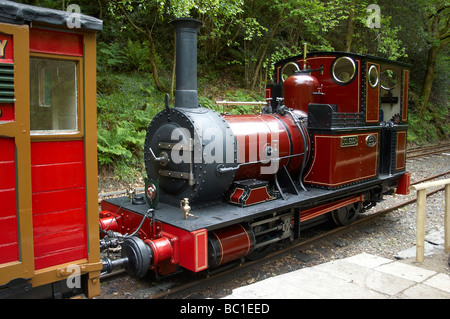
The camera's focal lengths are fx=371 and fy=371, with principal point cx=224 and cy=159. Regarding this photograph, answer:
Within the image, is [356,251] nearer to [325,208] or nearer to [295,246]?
[325,208]

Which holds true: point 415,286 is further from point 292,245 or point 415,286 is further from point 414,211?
point 414,211

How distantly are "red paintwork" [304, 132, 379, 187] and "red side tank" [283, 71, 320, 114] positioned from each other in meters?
0.72

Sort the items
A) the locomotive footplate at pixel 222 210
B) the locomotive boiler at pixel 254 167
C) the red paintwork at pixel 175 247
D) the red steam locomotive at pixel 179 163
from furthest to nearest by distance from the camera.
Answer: the locomotive boiler at pixel 254 167
the locomotive footplate at pixel 222 210
the red paintwork at pixel 175 247
the red steam locomotive at pixel 179 163

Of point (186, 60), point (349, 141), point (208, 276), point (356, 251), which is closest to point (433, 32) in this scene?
point (349, 141)

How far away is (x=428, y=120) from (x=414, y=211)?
47.1 ft

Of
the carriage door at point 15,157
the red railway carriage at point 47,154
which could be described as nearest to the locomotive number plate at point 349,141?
the red railway carriage at point 47,154

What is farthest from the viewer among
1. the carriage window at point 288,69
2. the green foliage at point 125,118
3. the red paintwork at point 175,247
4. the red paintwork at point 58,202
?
the green foliage at point 125,118

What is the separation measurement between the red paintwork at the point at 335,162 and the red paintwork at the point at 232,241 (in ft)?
6.41

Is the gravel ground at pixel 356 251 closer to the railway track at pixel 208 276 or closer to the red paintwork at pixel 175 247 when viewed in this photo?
the railway track at pixel 208 276

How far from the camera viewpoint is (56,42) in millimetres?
2801

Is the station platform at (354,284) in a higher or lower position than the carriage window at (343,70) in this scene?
→ lower

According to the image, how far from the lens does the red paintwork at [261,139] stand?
5047 mm

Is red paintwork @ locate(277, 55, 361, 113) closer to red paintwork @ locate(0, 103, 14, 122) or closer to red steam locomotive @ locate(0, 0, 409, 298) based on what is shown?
red steam locomotive @ locate(0, 0, 409, 298)

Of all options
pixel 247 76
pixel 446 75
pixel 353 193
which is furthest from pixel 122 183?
pixel 446 75
